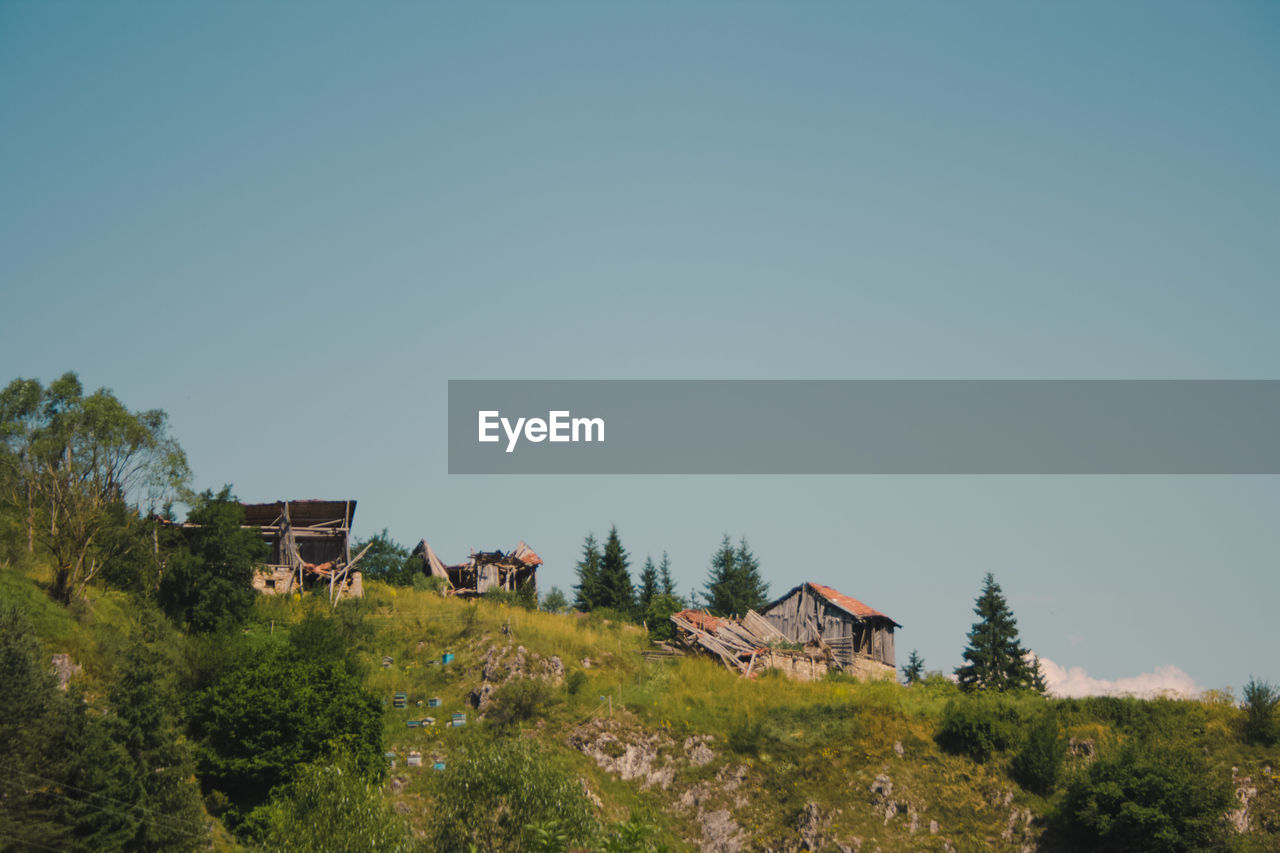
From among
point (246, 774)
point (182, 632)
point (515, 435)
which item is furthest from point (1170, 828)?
point (182, 632)

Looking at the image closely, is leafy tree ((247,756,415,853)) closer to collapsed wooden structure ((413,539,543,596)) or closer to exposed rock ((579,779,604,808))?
exposed rock ((579,779,604,808))

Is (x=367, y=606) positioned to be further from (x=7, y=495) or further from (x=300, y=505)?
(x=7, y=495)

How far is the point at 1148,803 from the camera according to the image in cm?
4031

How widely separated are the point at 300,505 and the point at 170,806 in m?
29.2

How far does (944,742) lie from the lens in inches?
1906

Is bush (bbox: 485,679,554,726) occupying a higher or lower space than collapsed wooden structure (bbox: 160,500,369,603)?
lower

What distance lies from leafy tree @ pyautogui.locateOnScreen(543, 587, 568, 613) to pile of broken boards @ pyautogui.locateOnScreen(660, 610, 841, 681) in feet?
55.3

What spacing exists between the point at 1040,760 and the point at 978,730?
2.99m

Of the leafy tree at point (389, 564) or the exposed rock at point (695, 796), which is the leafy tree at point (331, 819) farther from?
the leafy tree at point (389, 564)

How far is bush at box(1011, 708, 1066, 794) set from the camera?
1775 inches

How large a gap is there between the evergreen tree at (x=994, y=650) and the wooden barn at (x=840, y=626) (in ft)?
24.0

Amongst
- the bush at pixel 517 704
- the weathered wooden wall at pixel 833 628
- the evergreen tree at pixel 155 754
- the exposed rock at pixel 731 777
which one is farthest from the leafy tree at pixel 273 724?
the weathered wooden wall at pixel 833 628

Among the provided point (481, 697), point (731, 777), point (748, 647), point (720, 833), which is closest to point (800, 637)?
point (748, 647)

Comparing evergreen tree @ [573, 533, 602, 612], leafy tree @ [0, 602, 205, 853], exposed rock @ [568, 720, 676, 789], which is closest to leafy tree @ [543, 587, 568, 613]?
evergreen tree @ [573, 533, 602, 612]
